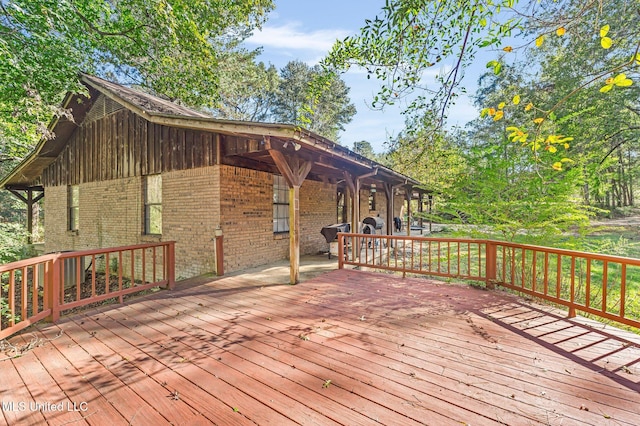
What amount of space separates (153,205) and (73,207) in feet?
15.3

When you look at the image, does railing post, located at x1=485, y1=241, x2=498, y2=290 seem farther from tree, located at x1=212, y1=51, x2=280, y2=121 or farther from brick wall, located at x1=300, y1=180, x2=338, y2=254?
tree, located at x1=212, y1=51, x2=280, y2=121

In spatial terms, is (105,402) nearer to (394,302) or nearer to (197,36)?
(394,302)

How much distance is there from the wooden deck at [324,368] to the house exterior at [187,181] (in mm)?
2246

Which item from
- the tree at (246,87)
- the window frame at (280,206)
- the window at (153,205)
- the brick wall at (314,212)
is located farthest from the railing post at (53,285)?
the tree at (246,87)

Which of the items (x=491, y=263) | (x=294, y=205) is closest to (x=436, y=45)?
(x=294, y=205)

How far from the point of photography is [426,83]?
3.26m

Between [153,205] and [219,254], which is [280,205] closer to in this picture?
[219,254]

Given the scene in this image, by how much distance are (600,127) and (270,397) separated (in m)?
13.0

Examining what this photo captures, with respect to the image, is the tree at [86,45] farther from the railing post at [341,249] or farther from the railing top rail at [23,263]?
the railing post at [341,249]

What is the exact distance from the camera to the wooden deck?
6.19 ft

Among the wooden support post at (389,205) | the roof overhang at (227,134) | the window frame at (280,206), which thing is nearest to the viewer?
the roof overhang at (227,134)

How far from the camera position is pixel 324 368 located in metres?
2.42

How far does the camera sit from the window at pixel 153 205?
7098 millimetres

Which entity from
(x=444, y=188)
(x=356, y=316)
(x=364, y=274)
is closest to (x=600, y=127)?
(x=444, y=188)
